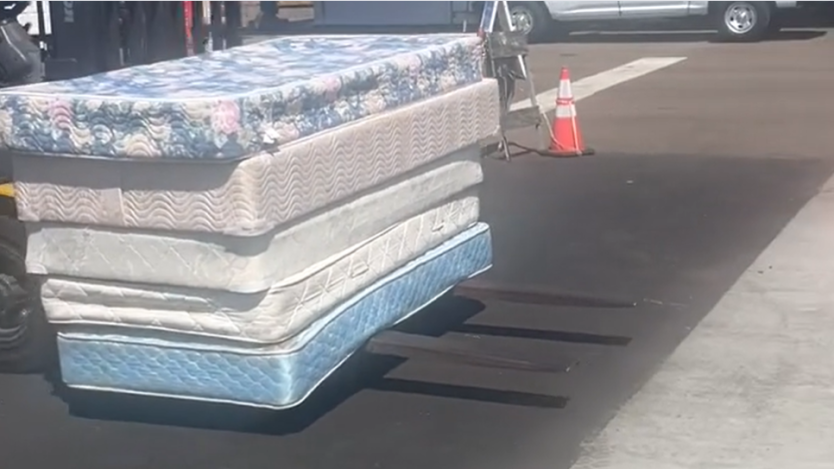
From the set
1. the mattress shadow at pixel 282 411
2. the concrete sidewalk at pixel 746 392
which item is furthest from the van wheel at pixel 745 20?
the mattress shadow at pixel 282 411

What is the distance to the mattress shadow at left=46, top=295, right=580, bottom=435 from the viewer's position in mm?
5629

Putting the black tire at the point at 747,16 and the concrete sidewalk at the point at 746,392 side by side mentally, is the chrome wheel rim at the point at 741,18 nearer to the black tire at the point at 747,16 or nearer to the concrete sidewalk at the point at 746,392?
the black tire at the point at 747,16

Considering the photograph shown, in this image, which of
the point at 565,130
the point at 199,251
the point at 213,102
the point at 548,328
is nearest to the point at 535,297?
the point at 548,328

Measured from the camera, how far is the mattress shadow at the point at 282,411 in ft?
18.5

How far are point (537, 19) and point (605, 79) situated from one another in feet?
18.7

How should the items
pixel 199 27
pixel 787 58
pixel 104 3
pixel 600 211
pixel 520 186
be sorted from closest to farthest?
pixel 104 3 → pixel 199 27 → pixel 600 211 → pixel 520 186 → pixel 787 58

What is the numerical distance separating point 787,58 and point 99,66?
501 inches

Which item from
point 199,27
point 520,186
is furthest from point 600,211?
point 199,27

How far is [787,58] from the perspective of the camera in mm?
18266

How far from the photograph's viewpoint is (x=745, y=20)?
68.1 feet

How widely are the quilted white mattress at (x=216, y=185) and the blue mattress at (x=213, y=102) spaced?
0.07 metres

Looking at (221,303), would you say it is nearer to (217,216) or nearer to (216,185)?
(217,216)

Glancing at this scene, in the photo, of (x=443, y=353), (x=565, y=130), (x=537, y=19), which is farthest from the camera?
(x=537, y=19)

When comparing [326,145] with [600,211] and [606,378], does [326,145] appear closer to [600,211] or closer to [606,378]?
[606,378]
